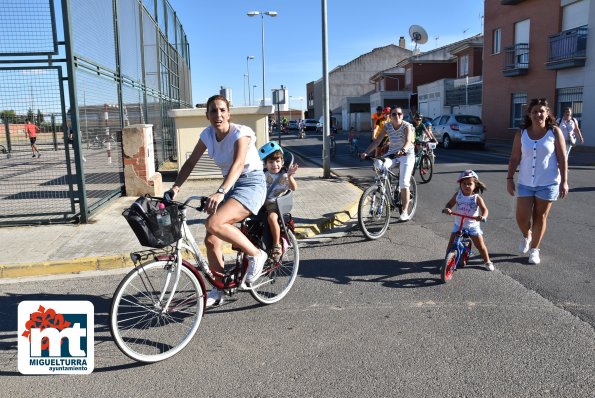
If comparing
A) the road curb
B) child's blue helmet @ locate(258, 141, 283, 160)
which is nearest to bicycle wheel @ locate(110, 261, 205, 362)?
child's blue helmet @ locate(258, 141, 283, 160)

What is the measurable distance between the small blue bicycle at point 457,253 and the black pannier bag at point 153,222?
9.20 ft

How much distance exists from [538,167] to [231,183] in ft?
11.9

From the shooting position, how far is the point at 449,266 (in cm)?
518

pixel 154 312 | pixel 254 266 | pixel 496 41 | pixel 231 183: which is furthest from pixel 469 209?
pixel 496 41

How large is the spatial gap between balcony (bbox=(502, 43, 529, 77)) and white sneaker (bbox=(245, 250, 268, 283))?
1010 inches

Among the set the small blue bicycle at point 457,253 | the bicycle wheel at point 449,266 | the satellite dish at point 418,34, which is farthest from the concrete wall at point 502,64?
the satellite dish at point 418,34

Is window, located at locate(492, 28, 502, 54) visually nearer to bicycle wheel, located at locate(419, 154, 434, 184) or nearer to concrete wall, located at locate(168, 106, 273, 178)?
bicycle wheel, located at locate(419, 154, 434, 184)

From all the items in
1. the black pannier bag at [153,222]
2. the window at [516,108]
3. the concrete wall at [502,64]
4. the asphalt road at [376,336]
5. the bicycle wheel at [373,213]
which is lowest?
the asphalt road at [376,336]

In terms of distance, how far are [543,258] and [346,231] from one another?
106 inches

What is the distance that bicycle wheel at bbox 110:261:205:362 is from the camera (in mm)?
3486

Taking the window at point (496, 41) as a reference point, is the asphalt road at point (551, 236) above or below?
below

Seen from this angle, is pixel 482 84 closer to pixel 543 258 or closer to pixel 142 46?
pixel 142 46

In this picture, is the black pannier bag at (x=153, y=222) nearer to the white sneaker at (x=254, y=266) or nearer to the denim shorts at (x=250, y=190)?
the denim shorts at (x=250, y=190)

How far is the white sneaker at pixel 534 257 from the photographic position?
224 inches
